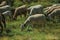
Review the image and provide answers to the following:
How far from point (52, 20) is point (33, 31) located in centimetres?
341

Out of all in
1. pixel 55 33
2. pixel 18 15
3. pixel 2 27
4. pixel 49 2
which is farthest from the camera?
pixel 49 2

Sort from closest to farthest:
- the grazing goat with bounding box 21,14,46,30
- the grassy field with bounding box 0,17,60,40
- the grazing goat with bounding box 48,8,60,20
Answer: the grassy field with bounding box 0,17,60,40 → the grazing goat with bounding box 21,14,46,30 → the grazing goat with bounding box 48,8,60,20

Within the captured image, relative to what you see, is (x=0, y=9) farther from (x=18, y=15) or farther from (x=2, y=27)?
(x=2, y=27)

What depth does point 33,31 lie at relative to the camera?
15.6m

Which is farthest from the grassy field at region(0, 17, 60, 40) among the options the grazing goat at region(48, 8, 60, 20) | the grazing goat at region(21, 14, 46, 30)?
the grazing goat at region(48, 8, 60, 20)

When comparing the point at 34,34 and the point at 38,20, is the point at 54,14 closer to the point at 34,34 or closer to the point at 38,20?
the point at 38,20

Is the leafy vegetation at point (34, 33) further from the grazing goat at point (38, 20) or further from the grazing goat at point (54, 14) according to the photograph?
the grazing goat at point (54, 14)

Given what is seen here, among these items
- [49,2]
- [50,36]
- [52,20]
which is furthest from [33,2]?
[50,36]

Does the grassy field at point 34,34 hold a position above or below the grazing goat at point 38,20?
below

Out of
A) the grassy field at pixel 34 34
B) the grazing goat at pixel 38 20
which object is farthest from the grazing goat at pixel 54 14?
the grazing goat at pixel 38 20

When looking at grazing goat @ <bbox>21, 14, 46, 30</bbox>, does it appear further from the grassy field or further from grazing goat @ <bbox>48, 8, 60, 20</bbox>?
grazing goat @ <bbox>48, 8, 60, 20</bbox>

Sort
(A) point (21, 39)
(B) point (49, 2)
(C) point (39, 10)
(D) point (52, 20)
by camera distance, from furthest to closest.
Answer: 1. (B) point (49, 2)
2. (C) point (39, 10)
3. (D) point (52, 20)
4. (A) point (21, 39)

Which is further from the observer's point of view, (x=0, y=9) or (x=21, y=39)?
(x=0, y=9)

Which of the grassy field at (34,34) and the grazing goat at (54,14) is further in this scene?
the grazing goat at (54,14)
